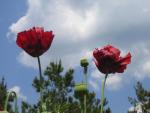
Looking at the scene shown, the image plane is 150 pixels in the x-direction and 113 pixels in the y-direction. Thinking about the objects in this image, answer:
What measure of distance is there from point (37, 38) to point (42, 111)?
413 mm

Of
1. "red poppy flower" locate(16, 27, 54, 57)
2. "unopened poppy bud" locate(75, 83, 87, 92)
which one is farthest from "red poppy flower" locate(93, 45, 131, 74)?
"unopened poppy bud" locate(75, 83, 87, 92)

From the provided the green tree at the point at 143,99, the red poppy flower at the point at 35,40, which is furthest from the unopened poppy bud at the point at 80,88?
the green tree at the point at 143,99

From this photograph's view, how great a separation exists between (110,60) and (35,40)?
438 mm

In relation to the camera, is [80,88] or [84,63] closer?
[80,88]

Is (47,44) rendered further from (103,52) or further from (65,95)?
(65,95)

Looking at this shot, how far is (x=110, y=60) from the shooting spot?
3.05 metres

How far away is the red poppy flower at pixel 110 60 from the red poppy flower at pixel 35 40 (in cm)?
30

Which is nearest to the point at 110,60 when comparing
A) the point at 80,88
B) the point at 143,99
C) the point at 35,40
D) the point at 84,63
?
the point at 35,40

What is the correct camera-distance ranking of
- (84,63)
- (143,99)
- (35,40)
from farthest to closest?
1. (143,99)
2. (84,63)
3. (35,40)

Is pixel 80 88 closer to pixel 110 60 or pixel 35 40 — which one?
pixel 110 60

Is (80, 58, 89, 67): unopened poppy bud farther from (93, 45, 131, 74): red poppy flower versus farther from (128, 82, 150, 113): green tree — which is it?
(128, 82, 150, 113): green tree

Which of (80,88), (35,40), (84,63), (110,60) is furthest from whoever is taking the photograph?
(84,63)

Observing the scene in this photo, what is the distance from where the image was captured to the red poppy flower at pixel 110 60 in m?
2.98

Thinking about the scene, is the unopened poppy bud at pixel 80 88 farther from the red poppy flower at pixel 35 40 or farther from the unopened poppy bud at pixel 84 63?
the red poppy flower at pixel 35 40
